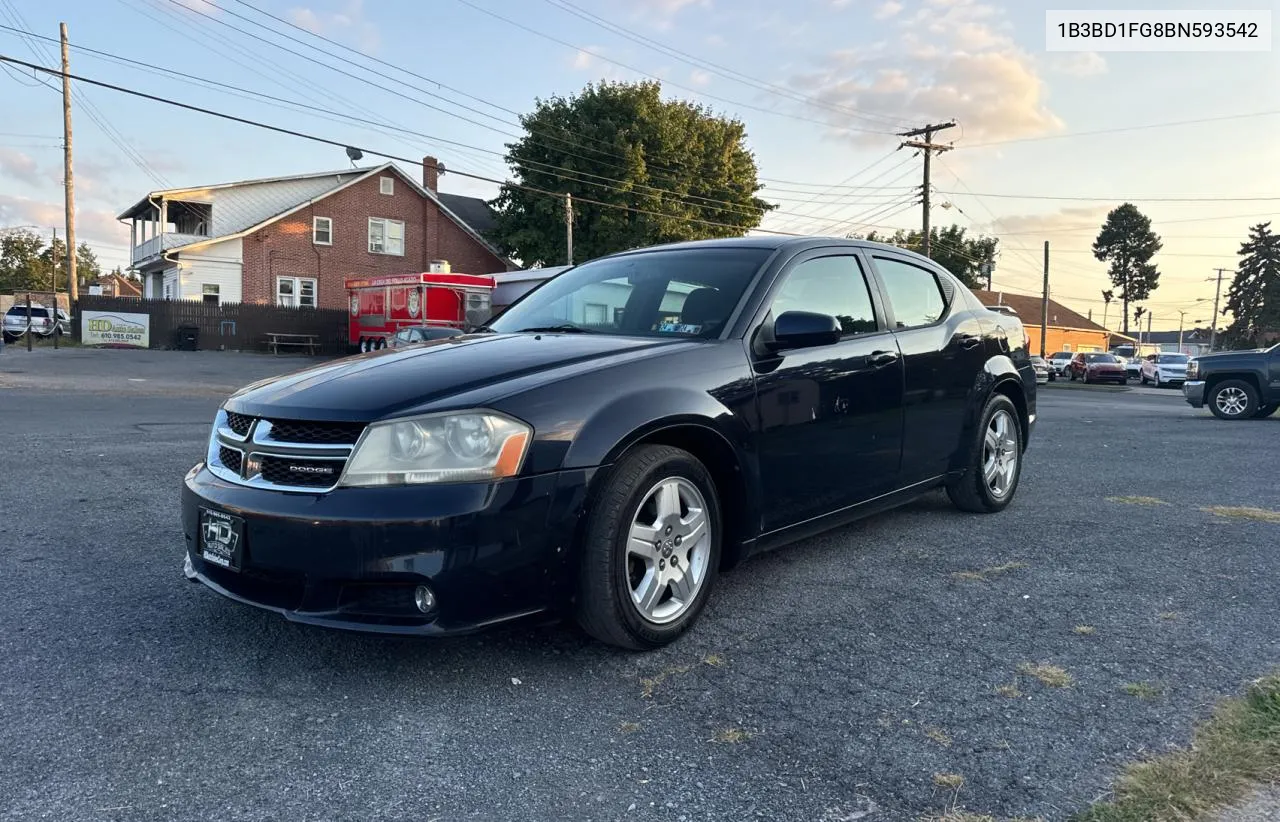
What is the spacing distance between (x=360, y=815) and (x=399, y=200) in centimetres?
3676

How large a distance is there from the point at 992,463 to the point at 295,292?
110ft

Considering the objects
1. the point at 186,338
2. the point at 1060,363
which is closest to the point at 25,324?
the point at 186,338

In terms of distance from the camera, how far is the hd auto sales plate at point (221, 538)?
273 cm

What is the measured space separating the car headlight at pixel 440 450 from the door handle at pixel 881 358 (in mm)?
2043

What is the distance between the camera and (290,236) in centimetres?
3359

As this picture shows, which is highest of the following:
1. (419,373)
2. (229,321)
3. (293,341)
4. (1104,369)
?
(229,321)

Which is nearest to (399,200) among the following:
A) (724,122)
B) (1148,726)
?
(724,122)

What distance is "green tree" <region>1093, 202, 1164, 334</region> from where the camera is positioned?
284 feet

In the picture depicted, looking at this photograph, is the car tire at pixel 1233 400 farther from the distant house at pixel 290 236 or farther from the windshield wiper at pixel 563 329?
the distant house at pixel 290 236

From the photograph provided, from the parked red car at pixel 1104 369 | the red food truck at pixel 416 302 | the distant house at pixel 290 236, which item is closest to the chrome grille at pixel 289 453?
the red food truck at pixel 416 302

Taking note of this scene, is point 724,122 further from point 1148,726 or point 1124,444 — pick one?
point 1148,726

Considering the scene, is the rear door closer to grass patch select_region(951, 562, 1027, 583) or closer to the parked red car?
grass patch select_region(951, 562, 1027, 583)

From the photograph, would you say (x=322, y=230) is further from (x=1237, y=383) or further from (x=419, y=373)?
(x=419, y=373)

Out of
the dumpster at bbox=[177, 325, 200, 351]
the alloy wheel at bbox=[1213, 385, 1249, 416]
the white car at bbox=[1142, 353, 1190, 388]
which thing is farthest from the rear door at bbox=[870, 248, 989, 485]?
Answer: the white car at bbox=[1142, 353, 1190, 388]
